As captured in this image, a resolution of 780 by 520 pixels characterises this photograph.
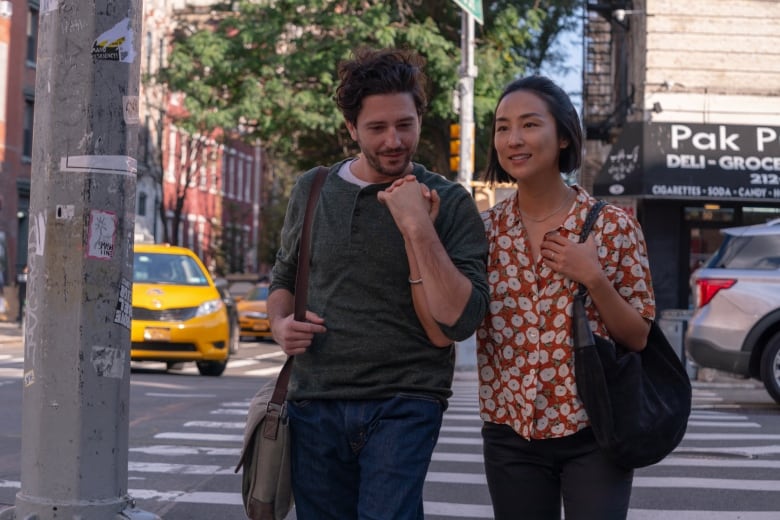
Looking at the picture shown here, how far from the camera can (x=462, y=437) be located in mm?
11211

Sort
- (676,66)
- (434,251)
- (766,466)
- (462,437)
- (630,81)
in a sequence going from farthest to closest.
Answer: (630,81)
(676,66)
(462,437)
(766,466)
(434,251)

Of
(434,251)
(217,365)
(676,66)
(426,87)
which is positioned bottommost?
(217,365)

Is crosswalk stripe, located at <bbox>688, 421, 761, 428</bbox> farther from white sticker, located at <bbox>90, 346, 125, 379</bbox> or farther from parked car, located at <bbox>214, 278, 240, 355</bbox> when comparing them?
parked car, located at <bbox>214, 278, 240, 355</bbox>

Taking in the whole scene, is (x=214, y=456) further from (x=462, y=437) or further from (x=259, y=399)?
(x=259, y=399)

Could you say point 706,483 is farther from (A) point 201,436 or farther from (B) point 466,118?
(B) point 466,118

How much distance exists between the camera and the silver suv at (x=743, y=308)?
13.7 metres

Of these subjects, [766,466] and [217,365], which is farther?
[217,365]

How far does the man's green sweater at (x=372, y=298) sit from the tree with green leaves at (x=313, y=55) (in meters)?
26.6

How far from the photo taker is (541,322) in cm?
378

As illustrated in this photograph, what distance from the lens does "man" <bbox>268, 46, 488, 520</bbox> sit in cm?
377

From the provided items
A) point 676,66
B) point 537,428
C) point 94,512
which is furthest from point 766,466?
point 676,66

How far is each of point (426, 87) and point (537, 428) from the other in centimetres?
98

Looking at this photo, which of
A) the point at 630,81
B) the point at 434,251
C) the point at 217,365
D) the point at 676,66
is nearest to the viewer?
the point at 434,251

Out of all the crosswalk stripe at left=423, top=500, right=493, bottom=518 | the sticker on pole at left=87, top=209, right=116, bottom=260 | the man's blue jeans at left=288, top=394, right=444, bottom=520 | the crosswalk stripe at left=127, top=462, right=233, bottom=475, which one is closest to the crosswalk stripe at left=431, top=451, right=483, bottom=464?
the crosswalk stripe at left=127, top=462, right=233, bottom=475
